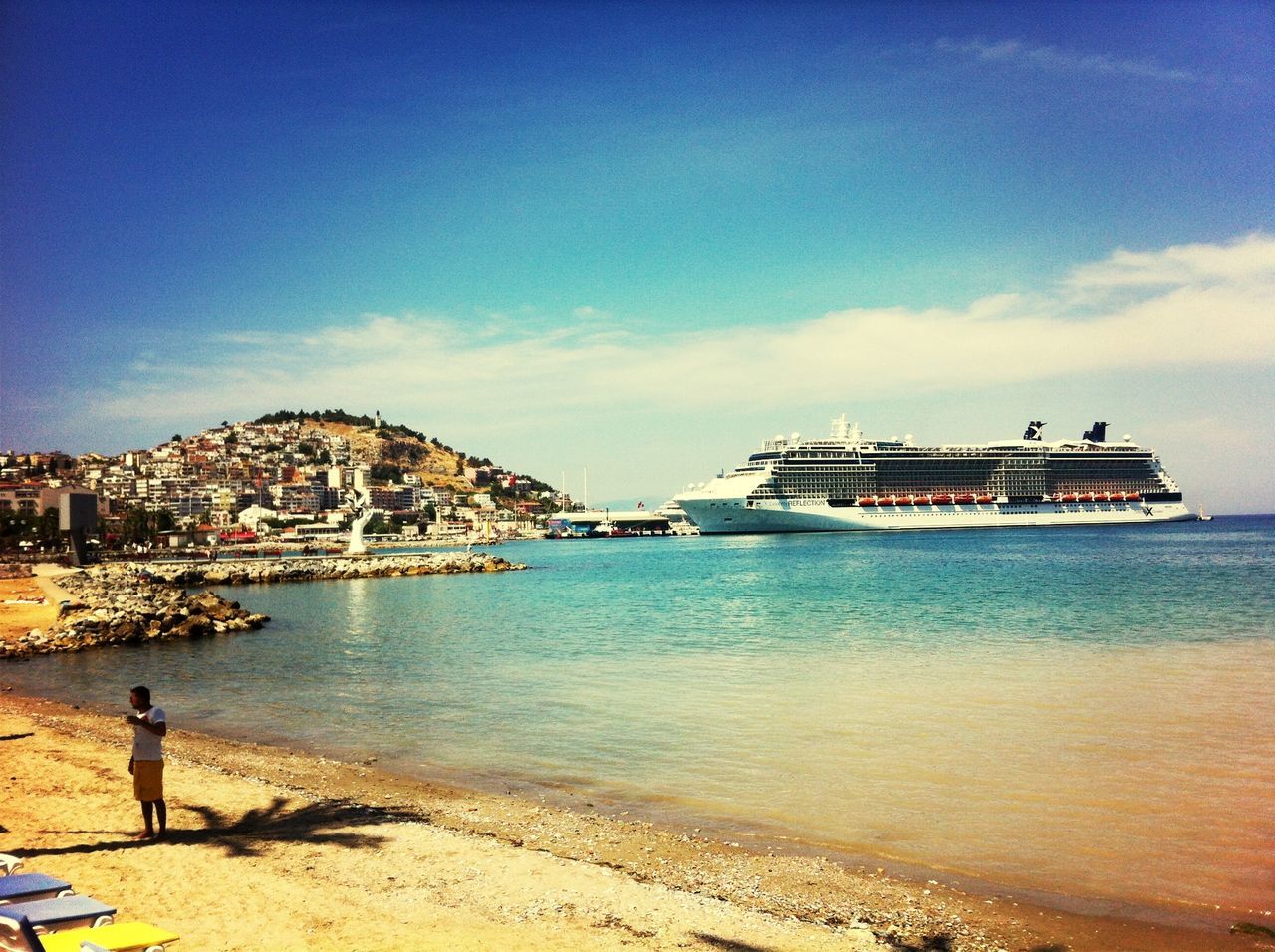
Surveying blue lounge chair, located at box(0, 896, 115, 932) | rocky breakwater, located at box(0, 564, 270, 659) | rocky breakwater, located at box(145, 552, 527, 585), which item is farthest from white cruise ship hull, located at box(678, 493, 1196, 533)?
blue lounge chair, located at box(0, 896, 115, 932)

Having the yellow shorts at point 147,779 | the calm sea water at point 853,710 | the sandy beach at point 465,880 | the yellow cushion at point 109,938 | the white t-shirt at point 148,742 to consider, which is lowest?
the calm sea water at point 853,710

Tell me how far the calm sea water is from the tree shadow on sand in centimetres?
187

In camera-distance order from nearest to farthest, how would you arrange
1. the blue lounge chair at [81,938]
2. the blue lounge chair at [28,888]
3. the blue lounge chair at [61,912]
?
→ the blue lounge chair at [81,938] < the blue lounge chair at [61,912] < the blue lounge chair at [28,888]

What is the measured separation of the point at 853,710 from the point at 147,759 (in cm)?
873

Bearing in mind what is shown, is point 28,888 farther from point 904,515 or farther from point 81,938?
point 904,515

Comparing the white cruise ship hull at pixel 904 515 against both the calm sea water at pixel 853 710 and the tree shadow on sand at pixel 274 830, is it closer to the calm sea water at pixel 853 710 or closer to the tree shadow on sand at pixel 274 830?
the calm sea water at pixel 853 710

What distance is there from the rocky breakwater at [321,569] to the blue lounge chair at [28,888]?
1749 inches

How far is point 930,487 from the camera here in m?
79.2

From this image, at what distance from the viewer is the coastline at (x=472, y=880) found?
16.9 ft

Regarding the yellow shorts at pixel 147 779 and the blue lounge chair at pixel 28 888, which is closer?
the blue lounge chair at pixel 28 888

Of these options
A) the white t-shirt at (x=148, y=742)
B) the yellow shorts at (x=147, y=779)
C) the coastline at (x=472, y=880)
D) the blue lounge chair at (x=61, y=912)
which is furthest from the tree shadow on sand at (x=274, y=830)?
the blue lounge chair at (x=61, y=912)

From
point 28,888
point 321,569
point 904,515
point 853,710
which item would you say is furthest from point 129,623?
point 904,515

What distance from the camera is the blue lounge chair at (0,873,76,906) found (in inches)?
164

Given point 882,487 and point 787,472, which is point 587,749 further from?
point 882,487
